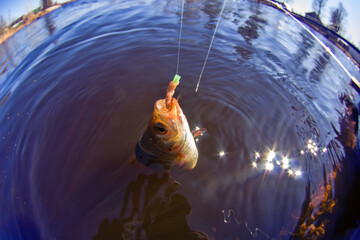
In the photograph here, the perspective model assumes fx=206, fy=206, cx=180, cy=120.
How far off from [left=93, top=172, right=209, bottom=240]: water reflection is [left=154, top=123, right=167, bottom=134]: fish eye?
994 millimetres

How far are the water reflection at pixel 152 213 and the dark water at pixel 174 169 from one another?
1 cm

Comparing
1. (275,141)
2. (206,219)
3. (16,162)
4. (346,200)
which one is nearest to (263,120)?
(275,141)

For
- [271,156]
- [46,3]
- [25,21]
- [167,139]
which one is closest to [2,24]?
[25,21]

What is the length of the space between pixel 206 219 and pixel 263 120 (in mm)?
2062

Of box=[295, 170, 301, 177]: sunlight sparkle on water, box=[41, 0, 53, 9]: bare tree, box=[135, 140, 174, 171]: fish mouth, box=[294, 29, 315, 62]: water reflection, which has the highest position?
box=[41, 0, 53, 9]: bare tree

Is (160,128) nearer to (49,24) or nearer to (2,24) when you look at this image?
(49,24)

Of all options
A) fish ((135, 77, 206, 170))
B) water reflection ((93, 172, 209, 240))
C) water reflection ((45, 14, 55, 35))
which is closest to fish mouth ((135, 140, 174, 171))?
fish ((135, 77, 206, 170))

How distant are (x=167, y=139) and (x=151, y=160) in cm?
58

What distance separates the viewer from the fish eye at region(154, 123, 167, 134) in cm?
221

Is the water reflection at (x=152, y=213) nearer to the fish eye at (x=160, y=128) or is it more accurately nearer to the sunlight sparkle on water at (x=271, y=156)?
the fish eye at (x=160, y=128)

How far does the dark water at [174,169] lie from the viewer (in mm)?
2713

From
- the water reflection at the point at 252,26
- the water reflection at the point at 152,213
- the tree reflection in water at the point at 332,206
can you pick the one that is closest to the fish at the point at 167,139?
the water reflection at the point at 152,213

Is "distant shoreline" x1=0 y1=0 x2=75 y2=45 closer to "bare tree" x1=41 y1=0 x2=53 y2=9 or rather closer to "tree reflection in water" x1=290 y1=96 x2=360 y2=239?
"bare tree" x1=41 y1=0 x2=53 y2=9

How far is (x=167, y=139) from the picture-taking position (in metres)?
2.32
